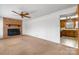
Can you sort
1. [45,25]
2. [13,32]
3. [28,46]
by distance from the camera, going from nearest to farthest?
[13,32], [28,46], [45,25]

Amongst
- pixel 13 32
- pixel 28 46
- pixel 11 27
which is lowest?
pixel 28 46

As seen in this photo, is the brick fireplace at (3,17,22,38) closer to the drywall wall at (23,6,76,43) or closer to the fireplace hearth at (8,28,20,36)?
the fireplace hearth at (8,28,20,36)

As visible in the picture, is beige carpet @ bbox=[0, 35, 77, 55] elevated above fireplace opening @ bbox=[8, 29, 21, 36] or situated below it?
below

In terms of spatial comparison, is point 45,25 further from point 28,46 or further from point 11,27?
point 11,27

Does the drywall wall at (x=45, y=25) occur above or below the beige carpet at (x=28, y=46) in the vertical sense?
above

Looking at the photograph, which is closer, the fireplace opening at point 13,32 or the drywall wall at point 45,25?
the fireplace opening at point 13,32

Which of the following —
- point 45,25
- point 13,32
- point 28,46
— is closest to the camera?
point 13,32

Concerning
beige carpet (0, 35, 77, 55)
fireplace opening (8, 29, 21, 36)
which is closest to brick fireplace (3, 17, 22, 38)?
fireplace opening (8, 29, 21, 36)

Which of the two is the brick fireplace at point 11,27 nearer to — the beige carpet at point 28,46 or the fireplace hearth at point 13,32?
the fireplace hearth at point 13,32

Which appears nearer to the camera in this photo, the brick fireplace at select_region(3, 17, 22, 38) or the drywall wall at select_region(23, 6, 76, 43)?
the brick fireplace at select_region(3, 17, 22, 38)

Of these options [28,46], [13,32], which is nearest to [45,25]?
[28,46]

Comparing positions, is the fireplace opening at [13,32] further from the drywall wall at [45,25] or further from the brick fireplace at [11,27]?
the drywall wall at [45,25]

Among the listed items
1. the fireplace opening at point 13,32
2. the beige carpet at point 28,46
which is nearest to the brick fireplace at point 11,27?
the fireplace opening at point 13,32
